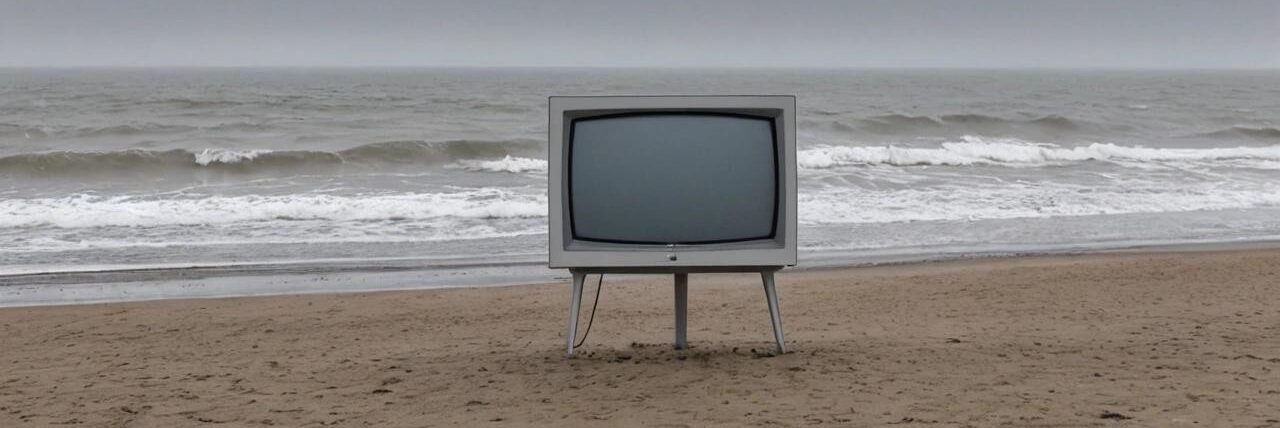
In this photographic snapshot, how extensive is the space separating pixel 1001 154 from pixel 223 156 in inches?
630

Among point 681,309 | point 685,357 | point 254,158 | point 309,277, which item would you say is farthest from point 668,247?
point 254,158

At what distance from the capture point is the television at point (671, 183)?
5.30 metres

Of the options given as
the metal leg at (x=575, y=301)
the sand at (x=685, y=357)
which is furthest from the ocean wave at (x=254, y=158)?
the metal leg at (x=575, y=301)

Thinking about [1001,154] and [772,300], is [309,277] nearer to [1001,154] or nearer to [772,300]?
[772,300]

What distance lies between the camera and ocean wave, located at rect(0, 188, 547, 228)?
14.1 m

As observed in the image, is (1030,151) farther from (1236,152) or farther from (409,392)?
(409,392)

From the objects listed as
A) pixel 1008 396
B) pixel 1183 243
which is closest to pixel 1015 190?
pixel 1183 243

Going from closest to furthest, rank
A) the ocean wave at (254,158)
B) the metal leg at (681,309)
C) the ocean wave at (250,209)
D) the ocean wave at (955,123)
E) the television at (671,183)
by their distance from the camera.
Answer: the television at (671,183) → the metal leg at (681,309) → the ocean wave at (250,209) → the ocean wave at (254,158) → the ocean wave at (955,123)

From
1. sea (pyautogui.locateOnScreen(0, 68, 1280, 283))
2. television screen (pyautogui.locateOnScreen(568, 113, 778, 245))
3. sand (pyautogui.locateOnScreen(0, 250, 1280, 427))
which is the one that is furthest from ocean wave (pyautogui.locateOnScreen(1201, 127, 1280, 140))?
television screen (pyautogui.locateOnScreen(568, 113, 778, 245))

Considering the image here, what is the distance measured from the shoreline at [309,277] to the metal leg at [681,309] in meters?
3.81

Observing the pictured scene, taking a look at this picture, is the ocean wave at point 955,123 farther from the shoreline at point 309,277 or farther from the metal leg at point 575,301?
the metal leg at point 575,301

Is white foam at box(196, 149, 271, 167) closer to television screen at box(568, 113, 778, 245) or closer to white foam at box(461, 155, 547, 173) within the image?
white foam at box(461, 155, 547, 173)

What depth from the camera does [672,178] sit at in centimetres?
541

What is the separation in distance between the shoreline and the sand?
0.58 metres
